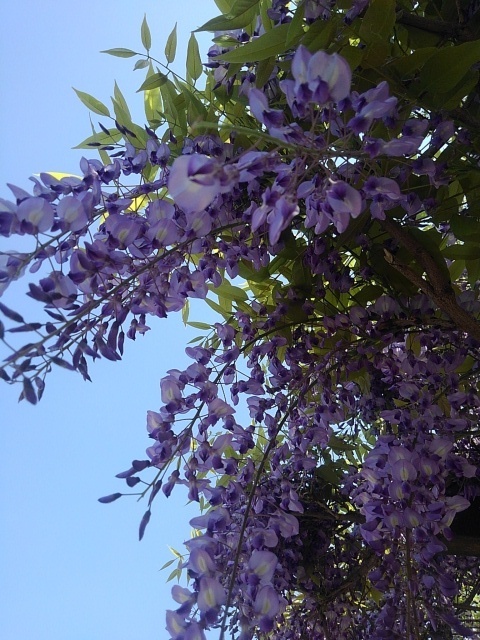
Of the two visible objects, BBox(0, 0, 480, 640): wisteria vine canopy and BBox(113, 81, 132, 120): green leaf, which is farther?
BBox(113, 81, 132, 120): green leaf

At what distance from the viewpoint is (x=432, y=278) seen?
80cm

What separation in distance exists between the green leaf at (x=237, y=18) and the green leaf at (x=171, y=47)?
0.21 m

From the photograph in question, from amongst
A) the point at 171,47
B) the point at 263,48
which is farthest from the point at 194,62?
the point at 263,48

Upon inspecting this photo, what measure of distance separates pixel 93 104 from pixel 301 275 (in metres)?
0.46

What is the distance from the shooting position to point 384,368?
3.29 feet

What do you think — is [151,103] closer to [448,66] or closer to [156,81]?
[156,81]

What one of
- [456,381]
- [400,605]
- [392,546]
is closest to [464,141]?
[456,381]

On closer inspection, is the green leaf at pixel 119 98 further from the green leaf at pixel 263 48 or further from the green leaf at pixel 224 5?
the green leaf at pixel 263 48

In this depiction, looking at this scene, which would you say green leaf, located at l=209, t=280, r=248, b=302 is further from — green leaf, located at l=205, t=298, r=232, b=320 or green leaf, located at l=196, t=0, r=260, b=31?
green leaf, located at l=196, t=0, r=260, b=31

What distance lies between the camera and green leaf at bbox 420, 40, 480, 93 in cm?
68

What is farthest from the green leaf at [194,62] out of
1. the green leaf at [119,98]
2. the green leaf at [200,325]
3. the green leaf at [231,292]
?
the green leaf at [200,325]

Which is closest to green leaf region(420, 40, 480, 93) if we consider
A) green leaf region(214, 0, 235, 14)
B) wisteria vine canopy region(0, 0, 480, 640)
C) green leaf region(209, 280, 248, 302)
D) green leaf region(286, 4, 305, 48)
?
Result: wisteria vine canopy region(0, 0, 480, 640)

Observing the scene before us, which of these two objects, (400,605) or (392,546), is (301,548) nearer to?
(400,605)

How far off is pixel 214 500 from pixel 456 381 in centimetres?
37
